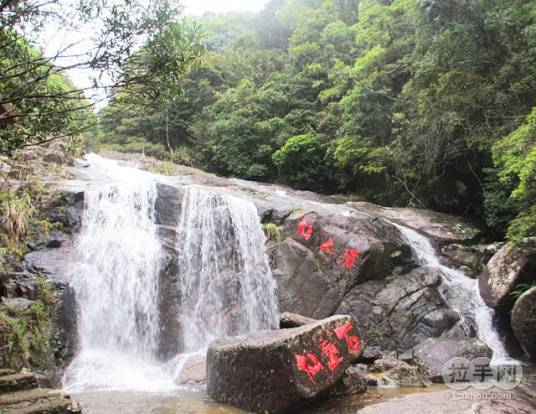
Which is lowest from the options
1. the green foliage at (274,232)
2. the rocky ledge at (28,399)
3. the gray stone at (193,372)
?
the gray stone at (193,372)

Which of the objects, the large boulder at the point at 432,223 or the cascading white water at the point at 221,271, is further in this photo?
the large boulder at the point at 432,223

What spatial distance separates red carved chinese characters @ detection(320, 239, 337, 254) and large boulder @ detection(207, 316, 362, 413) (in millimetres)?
4654

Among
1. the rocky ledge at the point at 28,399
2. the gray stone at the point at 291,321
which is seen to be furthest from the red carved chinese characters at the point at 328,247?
the rocky ledge at the point at 28,399

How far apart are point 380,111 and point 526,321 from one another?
9.06 metres

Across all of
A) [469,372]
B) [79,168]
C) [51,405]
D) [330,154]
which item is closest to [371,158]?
[330,154]

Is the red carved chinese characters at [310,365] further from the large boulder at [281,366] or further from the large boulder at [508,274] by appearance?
the large boulder at [508,274]

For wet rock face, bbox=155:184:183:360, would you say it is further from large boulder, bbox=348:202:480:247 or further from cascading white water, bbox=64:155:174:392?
large boulder, bbox=348:202:480:247

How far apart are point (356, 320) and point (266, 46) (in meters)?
24.0

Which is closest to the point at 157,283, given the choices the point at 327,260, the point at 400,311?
the point at 327,260

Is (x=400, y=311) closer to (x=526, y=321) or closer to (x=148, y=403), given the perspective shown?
(x=526, y=321)

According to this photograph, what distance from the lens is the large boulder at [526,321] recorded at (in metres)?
8.41

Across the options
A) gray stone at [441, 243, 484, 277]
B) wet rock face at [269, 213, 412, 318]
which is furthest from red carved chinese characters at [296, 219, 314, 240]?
gray stone at [441, 243, 484, 277]

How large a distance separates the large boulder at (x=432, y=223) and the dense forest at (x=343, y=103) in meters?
Answer: 0.98

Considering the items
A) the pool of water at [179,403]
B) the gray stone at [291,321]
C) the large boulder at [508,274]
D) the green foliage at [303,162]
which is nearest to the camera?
the pool of water at [179,403]
